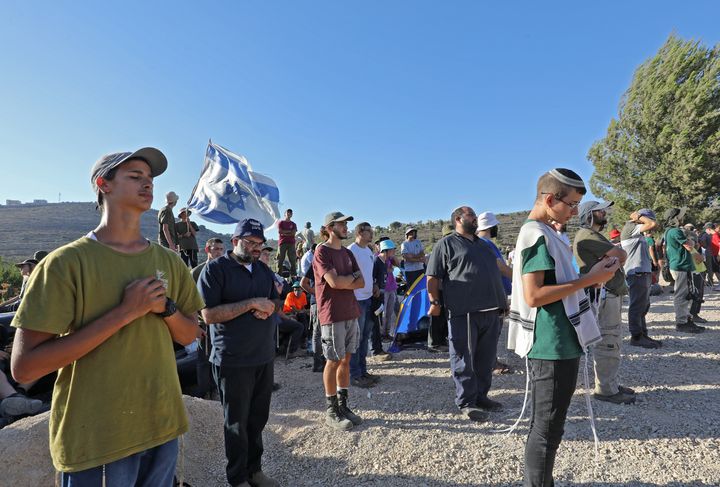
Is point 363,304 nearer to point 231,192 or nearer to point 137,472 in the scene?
point 137,472

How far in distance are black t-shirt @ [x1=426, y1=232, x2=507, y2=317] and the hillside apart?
37.4m

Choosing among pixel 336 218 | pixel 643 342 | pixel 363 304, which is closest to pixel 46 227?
pixel 363 304

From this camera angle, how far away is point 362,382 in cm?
561

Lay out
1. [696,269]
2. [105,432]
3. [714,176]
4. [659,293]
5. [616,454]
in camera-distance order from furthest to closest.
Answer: [714,176]
[659,293]
[696,269]
[616,454]
[105,432]

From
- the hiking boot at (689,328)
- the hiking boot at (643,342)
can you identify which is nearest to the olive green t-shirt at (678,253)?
the hiking boot at (689,328)

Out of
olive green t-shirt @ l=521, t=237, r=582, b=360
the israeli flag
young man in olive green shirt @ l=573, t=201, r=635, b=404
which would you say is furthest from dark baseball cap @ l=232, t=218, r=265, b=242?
the israeli flag

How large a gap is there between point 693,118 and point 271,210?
23491 millimetres

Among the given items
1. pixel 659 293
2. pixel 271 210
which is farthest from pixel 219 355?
pixel 659 293

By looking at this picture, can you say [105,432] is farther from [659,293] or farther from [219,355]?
[659,293]

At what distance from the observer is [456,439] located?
3881 millimetres

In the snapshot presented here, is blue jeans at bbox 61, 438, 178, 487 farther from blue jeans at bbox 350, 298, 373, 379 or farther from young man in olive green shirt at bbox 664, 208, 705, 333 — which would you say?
young man in olive green shirt at bbox 664, 208, 705, 333

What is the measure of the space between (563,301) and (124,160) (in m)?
2.49

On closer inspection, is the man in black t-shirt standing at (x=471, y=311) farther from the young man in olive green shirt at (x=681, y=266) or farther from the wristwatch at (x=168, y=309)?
the young man in olive green shirt at (x=681, y=266)

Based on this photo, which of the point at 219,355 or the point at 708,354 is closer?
the point at 219,355
